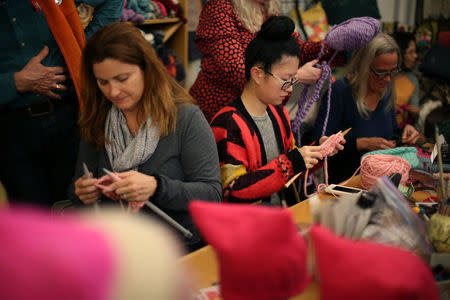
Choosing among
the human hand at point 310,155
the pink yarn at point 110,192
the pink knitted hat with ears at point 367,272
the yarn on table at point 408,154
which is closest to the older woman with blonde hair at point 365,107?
Answer: the yarn on table at point 408,154

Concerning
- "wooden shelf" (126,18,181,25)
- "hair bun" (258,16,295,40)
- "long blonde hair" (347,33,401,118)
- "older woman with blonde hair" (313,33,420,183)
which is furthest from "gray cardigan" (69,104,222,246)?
"wooden shelf" (126,18,181,25)

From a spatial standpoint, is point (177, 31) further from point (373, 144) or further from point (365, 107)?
point (373, 144)

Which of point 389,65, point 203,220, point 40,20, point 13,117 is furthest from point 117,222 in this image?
point 389,65

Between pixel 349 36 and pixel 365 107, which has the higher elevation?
pixel 349 36

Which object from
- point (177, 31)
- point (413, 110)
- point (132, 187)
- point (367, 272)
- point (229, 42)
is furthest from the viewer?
point (177, 31)

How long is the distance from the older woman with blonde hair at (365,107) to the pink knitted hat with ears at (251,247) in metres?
1.58

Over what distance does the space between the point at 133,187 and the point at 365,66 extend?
1574mm

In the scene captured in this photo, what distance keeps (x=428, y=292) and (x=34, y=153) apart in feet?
5.29

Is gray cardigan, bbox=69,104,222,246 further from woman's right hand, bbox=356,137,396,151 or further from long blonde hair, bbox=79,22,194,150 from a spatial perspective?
woman's right hand, bbox=356,137,396,151

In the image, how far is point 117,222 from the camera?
528 millimetres

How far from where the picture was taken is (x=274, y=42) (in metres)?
1.56

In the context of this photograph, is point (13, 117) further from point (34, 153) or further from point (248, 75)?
point (248, 75)

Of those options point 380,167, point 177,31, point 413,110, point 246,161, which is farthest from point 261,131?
point 177,31

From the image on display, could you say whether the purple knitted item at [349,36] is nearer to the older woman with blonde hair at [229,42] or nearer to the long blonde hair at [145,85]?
the older woman with blonde hair at [229,42]
